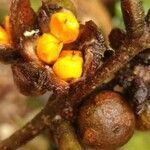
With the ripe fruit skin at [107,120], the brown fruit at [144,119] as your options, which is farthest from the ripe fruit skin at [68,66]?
→ the brown fruit at [144,119]

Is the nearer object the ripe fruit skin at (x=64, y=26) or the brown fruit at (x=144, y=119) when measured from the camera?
the ripe fruit skin at (x=64, y=26)

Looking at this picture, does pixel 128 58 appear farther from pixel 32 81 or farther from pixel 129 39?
pixel 32 81

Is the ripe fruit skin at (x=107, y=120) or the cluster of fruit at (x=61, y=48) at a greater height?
the cluster of fruit at (x=61, y=48)

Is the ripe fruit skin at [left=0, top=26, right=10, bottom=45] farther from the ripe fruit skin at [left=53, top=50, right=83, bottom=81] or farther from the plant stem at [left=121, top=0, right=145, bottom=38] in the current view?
the plant stem at [left=121, top=0, right=145, bottom=38]

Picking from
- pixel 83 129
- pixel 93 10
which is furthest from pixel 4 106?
pixel 83 129

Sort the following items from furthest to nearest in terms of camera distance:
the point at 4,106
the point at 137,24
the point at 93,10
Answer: the point at 93,10, the point at 4,106, the point at 137,24

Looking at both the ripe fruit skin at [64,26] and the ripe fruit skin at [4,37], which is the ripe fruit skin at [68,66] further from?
the ripe fruit skin at [4,37]
